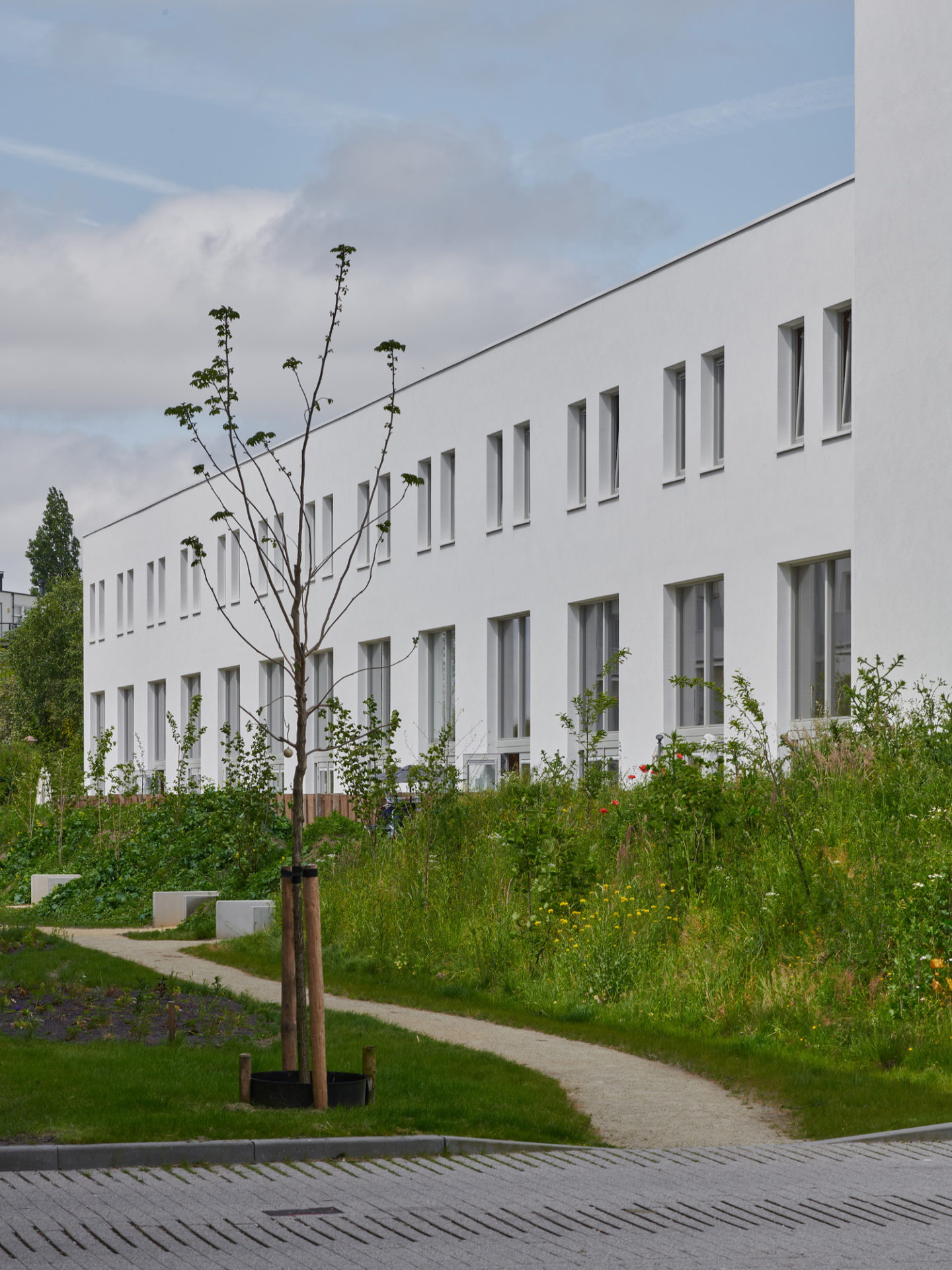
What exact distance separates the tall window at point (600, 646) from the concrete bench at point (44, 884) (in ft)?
30.2

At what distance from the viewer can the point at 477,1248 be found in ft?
20.8

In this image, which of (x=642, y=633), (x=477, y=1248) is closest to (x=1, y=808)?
(x=642, y=633)

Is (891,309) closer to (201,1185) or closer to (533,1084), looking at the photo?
(533,1084)

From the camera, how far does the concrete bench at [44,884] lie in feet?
86.8

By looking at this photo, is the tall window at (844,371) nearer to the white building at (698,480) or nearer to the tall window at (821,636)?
the white building at (698,480)

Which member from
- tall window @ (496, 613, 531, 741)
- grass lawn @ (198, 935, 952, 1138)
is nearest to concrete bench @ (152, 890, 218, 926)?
grass lawn @ (198, 935, 952, 1138)

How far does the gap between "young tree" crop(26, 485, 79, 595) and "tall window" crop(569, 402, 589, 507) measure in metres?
69.7

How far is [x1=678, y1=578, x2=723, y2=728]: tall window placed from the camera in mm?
24141

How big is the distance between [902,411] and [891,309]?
53.0 inches

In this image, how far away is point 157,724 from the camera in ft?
162

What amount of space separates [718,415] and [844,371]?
3.02 metres

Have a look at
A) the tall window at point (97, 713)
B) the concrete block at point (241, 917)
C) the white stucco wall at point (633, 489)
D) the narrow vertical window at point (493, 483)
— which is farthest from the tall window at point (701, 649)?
the tall window at point (97, 713)

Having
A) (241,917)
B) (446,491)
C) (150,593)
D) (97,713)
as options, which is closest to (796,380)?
(241,917)

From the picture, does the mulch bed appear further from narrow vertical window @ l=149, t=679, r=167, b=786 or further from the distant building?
the distant building
